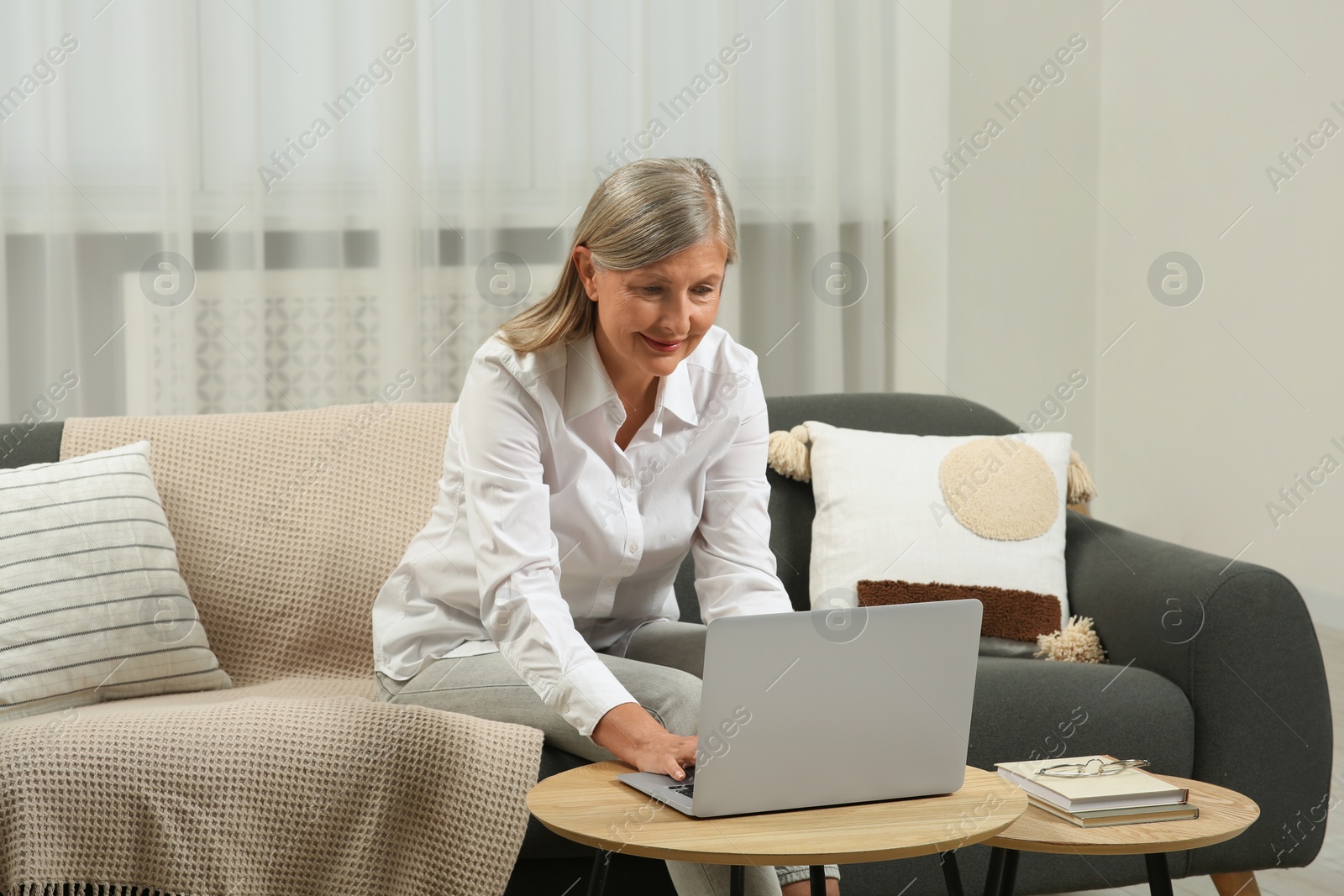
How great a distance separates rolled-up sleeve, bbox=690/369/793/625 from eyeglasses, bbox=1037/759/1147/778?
0.35 m

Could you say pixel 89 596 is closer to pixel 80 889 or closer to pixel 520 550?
pixel 80 889

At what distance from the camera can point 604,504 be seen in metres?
1.42

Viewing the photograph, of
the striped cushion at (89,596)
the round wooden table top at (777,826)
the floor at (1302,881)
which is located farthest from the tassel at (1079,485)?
the striped cushion at (89,596)

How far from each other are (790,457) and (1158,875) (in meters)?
0.91

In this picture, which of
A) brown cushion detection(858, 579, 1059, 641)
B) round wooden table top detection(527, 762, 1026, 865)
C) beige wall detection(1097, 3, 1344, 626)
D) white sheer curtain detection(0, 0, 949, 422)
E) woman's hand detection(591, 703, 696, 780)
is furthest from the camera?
beige wall detection(1097, 3, 1344, 626)

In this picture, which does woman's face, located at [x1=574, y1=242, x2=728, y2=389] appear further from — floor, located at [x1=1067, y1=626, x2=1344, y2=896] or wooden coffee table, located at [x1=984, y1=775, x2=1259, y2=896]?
floor, located at [x1=1067, y1=626, x2=1344, y2=896]

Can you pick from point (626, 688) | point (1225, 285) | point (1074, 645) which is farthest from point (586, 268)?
point (1225, 285)

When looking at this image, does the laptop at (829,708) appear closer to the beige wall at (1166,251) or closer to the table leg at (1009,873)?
the table leg at (1009,873)

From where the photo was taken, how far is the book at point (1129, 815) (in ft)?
3.88

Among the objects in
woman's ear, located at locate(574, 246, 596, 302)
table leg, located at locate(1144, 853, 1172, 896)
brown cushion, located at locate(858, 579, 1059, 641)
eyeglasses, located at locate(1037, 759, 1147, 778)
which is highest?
woman's ear, located at locate(574, 246, 596, 302)

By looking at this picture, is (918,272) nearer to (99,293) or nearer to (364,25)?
(364,25)

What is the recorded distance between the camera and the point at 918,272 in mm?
3250

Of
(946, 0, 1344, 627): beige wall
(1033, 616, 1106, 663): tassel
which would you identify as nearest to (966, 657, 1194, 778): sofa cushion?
(1033, 616, 1106, 663): tassel

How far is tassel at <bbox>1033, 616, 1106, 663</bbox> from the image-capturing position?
1.79 metres
